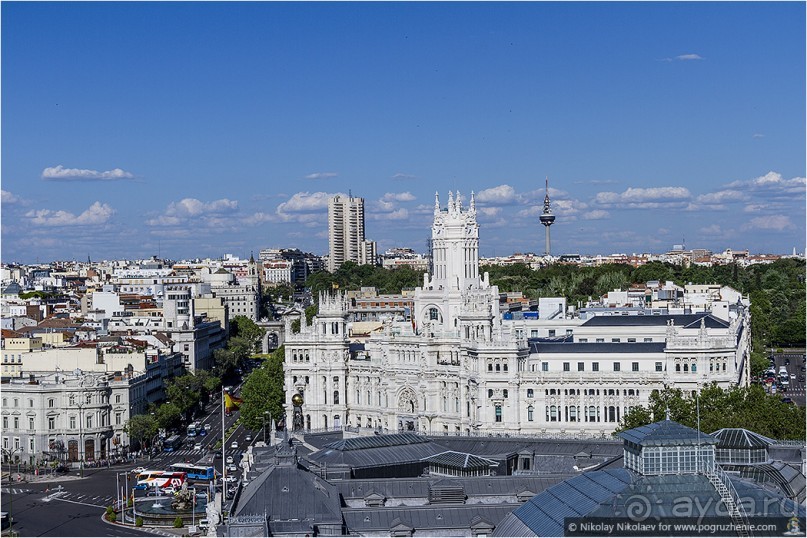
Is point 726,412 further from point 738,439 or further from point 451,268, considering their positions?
point 451,268

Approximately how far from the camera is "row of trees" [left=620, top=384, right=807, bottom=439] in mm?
87875

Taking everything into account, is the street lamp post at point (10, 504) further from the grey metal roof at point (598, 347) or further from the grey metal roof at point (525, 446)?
the grey metal roof at point (598, 347)

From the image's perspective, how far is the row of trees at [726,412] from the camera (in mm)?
87875

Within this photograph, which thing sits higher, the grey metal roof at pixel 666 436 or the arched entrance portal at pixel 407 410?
the grey metal roof at pixel 666 436

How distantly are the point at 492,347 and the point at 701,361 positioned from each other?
16370mm

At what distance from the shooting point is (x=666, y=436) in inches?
2142

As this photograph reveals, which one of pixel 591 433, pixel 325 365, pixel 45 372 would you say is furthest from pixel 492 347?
pixel 45 372

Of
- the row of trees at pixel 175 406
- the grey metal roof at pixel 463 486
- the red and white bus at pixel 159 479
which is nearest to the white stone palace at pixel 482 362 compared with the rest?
the row of trees at pixel 175 406

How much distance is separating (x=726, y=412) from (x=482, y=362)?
2340 cm

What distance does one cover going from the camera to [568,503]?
2227 inches

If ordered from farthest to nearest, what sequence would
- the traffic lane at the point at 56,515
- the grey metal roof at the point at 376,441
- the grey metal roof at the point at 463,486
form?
the traffic lane at the point at 56,515 < the grey metal roof at the point at 376,441 < the grey metal roof at the point at 463,486

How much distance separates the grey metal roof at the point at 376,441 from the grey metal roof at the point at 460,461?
4056 mm

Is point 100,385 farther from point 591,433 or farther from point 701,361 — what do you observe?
point 701,361

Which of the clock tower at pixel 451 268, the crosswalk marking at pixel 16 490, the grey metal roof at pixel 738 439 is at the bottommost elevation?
the crosswalk marking at pixel 16 490
